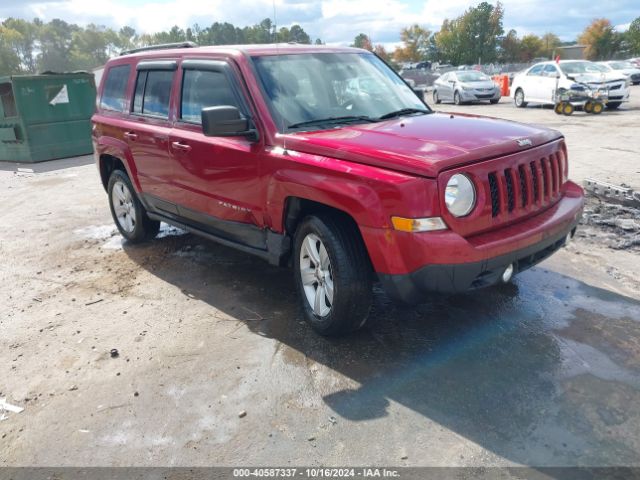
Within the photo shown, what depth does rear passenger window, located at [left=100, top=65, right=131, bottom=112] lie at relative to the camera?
232 inches

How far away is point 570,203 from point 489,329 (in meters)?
1.06

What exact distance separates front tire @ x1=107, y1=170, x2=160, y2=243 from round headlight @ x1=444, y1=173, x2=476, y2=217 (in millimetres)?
3831

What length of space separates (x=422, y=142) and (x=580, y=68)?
16.4 meters

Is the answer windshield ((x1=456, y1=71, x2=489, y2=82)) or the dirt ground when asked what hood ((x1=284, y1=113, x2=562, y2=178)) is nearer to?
the dirt ground

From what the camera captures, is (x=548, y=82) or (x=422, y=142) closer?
(x=422, y=142)

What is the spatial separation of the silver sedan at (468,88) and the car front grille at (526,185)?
1844 cm

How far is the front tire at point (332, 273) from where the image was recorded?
11.8 feet

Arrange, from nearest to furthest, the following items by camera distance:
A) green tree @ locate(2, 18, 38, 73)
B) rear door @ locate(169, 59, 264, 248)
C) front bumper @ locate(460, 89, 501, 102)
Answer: rear door @ locate(169, 59, 264, 248) < front bumper @ locate(460, 89, 501, 102) < green tree @ locate(2, 18, 38, 73)

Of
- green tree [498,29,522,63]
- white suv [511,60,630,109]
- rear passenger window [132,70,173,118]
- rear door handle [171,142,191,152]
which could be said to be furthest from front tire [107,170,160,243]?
green tree [498,29,522,63]

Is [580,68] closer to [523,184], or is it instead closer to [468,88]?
[468,88]

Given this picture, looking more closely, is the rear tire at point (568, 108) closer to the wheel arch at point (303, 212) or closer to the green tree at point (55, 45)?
the wheel arch at point (303, 212)

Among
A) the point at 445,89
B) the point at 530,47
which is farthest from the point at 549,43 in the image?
the point at 445,89

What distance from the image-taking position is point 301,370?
3.62 metres

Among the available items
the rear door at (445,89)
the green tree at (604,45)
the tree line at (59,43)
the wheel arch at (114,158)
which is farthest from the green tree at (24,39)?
the wheel arch at (114,158)
